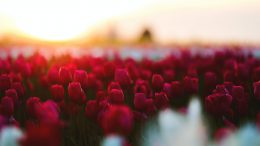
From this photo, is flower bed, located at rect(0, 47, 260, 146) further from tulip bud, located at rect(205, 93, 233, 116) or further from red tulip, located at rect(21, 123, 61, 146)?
red tulip, located at rect(21, 123, 61, 146)

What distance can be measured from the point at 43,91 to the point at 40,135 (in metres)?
4.47

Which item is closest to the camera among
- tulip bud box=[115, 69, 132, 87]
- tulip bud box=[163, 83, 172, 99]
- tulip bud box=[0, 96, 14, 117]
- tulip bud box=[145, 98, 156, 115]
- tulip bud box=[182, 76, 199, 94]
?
tulip bud box=[0, 96, 14, 117]

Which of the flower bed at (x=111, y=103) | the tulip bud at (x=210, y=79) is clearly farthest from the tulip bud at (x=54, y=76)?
the tulip bud at (x=210, y=79)

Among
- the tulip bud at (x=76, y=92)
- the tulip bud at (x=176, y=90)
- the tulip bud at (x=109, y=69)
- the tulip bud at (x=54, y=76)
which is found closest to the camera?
the tulip bud at (x=76, y=92)

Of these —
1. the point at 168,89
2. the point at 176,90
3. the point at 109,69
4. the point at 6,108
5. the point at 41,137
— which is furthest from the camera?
the point at 109,69

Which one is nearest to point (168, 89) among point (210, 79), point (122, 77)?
point (122, 77)

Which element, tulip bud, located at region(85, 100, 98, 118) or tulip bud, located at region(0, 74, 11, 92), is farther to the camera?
tulip bud, located at region(0, 74, 11, 92)

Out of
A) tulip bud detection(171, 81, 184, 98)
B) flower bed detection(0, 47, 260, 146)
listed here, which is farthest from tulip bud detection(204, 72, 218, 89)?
tulip bud detection(171, 81, 184, 98)

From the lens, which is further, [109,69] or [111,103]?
[109,69]

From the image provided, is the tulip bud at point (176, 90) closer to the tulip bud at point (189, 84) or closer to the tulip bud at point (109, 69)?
the tulip bud at point (189, 84)

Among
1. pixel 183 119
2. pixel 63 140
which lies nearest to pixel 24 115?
pixel 63 140

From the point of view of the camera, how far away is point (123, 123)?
5.36 ft

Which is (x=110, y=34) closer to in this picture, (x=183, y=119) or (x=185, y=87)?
(x=185, y=87)

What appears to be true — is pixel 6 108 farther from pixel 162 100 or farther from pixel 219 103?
pixel 219 103
